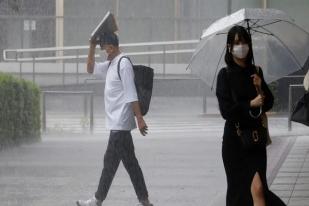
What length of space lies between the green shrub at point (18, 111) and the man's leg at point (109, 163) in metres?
6.61

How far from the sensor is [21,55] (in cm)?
3288

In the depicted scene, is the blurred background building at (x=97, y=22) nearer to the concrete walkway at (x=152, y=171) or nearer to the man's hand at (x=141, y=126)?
the concrete walkway at (x=152, y=171)

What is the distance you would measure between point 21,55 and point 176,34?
571cm

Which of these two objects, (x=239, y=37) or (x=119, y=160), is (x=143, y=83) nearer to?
(x=119, y=160)

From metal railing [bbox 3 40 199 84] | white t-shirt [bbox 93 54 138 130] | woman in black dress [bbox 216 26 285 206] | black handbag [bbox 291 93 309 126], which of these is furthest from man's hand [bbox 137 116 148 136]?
metal railing [bbox 3 40 199 84]

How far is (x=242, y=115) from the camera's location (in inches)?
305

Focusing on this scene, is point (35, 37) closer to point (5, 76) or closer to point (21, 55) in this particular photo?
point (21, 55)

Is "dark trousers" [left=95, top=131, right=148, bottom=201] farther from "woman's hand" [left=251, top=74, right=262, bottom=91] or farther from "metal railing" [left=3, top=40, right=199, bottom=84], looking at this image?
"metal railing" [left=3, top=40, right=199, bottom=84]

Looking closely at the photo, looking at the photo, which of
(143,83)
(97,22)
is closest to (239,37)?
(143,83)

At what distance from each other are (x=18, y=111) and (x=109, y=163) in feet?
24.4

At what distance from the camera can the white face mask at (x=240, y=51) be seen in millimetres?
7789

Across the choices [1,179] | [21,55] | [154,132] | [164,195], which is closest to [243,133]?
[164,195]

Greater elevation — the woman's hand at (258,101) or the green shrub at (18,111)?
the woman's hand at (258,101)

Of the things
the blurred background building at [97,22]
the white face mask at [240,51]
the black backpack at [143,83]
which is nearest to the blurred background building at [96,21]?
the blurred background building at [97,22]
